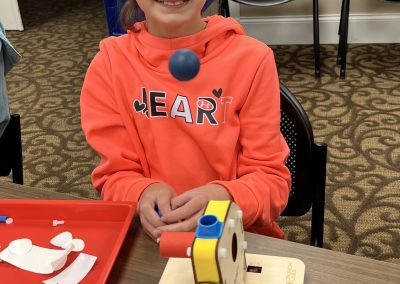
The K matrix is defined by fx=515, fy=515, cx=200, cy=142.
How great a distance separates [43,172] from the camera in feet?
6.96

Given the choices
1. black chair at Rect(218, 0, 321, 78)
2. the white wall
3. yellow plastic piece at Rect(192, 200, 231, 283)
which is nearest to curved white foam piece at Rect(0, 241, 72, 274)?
yellow plastic piece at Rect(192, 200, 231, 283)

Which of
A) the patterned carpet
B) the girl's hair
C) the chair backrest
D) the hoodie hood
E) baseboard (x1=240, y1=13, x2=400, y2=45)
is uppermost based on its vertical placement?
the girl's hair

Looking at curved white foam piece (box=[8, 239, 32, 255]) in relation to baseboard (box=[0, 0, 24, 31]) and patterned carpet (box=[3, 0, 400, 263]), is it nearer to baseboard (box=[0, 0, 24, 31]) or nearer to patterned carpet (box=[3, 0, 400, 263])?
patterned carpet (box=[3, 0, 400, 263])

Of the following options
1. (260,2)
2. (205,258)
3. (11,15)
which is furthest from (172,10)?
(11,15)

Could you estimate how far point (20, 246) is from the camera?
0.67 meters

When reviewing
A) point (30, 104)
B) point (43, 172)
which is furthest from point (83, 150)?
point (30, 104)

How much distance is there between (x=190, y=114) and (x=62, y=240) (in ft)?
0.96

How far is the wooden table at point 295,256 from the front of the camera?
1.87 ft

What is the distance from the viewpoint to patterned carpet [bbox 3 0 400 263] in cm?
170

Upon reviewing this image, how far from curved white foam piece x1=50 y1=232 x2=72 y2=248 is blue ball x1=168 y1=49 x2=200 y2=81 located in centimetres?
31

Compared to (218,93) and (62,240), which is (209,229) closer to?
(62,240)

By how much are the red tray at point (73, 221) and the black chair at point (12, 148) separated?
15.7 inches

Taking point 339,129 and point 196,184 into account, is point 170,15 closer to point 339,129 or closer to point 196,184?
point 196,184

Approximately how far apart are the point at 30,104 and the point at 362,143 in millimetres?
1680
